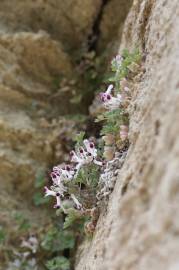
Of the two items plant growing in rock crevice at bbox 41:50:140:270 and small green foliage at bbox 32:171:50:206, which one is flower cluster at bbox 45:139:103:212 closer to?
plant growing in rock crevice at bbox 41:50:140:270

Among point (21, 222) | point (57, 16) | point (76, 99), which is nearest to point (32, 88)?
point (76, 99)

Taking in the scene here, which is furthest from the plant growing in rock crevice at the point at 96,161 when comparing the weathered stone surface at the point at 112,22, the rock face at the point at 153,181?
the weathered stone surface at the point at 112,22

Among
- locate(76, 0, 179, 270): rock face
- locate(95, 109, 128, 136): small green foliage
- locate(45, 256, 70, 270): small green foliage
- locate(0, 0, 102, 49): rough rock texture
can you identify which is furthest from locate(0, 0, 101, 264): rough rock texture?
locate(76, 0, 179, 270): rock face

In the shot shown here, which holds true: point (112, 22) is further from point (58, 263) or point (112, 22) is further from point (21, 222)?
point (58, 263)

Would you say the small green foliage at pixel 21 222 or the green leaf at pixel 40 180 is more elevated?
the green leaf at pixel 40 180

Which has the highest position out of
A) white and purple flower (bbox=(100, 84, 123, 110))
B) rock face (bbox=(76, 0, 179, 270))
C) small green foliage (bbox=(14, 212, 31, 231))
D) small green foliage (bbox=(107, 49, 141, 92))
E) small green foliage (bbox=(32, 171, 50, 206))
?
small green foliage (bbox=(32, 171, 50, 206))

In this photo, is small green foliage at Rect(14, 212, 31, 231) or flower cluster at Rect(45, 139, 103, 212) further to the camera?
small green foliage at Rect(14, 212, 31, 231)

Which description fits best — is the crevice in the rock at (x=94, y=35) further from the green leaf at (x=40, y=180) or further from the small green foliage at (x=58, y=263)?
the small green foliage at (x=58, y=263)
